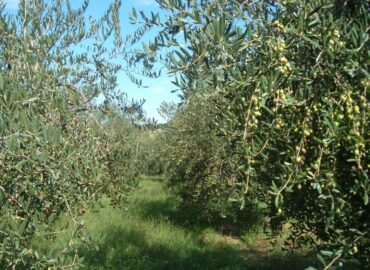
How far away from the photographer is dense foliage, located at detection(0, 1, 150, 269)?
2.86 meters

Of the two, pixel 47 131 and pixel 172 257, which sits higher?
pixel 47 131

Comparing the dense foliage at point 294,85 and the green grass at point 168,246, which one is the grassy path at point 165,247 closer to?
the green grass at point 168,246

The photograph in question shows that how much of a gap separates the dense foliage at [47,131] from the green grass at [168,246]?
2.58 metres

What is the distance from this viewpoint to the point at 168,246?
30.8ft

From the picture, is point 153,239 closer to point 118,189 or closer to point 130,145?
point 130,145

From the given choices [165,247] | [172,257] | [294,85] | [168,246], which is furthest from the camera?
[168,246]

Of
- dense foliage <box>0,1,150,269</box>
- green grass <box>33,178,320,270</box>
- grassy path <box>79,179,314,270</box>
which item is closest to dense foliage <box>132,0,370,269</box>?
dense foliage <box>0,1,150,269</box>

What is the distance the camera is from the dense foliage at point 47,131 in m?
2.86

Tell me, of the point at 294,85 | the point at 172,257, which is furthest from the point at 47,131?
the point at 172,257

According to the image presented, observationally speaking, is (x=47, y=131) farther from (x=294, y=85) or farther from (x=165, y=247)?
(x=165, y=247)

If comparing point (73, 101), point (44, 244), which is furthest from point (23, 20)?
point (44, 244)

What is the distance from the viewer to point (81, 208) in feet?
13.8

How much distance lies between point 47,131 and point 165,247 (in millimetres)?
6925

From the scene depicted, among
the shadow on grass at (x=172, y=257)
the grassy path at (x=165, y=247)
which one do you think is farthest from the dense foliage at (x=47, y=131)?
the shadow on grass at (x=172, y=257)
